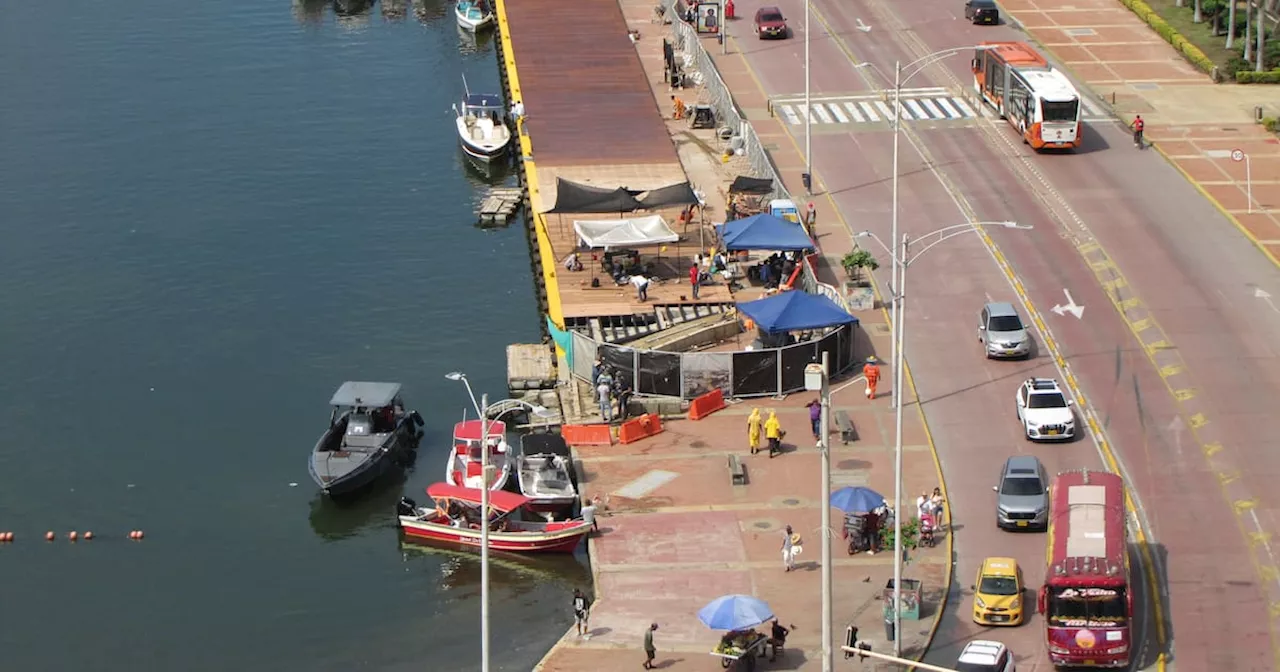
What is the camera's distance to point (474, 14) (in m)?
134

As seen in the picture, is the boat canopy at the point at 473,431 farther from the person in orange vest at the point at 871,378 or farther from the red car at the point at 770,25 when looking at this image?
the red car at the point at 770,25

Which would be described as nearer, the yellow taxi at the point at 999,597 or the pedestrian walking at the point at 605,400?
the yellow taxi at the point at 999,597

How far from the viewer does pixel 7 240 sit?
3880 inches

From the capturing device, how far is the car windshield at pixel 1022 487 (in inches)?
2500

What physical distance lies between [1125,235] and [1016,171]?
988 cm

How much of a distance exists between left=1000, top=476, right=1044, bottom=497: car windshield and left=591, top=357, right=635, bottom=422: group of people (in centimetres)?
1529

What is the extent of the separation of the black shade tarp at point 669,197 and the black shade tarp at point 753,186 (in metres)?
2.63

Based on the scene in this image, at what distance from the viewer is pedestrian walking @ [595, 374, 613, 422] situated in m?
72.6

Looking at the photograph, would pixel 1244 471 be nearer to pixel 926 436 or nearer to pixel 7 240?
pixel 926 436

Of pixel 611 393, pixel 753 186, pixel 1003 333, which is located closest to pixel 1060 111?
pixel 753 186

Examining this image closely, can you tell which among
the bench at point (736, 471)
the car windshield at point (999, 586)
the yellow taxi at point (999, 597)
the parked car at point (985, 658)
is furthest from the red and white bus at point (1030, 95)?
the parked car at point (985, 658)

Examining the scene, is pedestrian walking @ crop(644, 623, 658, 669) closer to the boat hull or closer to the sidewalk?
the boat hull

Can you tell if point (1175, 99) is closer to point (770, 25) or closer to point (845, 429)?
point (770, 25)

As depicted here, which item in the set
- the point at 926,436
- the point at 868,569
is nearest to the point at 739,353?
the point at 926,436
